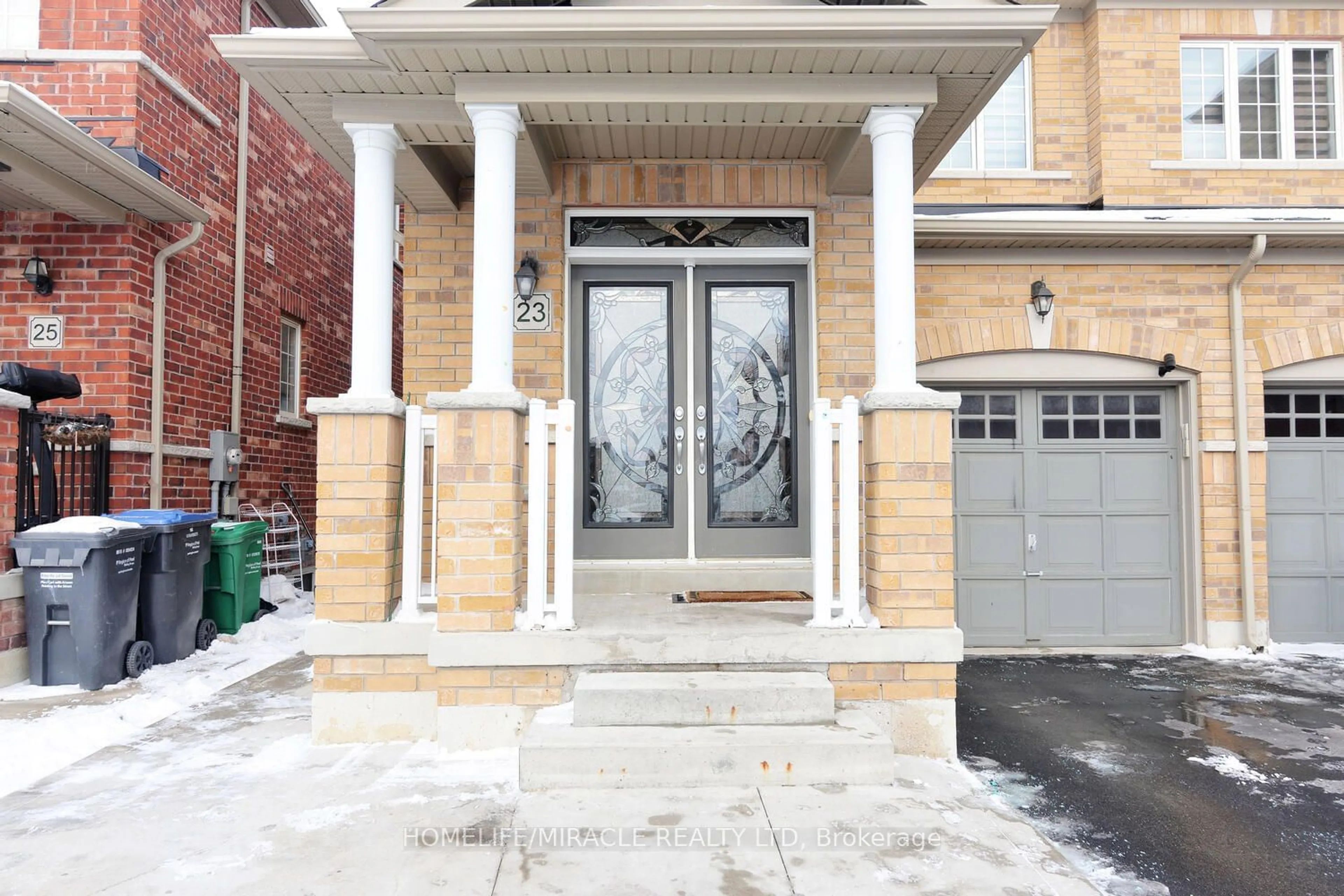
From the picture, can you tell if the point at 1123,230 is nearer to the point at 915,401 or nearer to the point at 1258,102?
the point at 1258,102

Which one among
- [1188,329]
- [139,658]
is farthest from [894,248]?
[139,658]

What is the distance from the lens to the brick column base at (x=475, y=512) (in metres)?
3.67

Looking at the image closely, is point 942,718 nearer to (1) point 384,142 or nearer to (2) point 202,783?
(2) point 202,783

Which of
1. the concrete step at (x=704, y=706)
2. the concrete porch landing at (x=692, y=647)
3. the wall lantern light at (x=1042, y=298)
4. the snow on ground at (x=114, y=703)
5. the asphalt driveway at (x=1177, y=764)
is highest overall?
the wall lantern light at (x=1042, y=298)

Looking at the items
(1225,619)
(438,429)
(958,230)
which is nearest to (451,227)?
(438,429)

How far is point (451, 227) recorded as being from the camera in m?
4.97

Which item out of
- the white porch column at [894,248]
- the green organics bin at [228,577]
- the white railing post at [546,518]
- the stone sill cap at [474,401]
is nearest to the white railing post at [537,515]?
the white railing post at [546,518]

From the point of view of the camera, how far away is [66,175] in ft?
17.5

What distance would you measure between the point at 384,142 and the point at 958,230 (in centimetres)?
402

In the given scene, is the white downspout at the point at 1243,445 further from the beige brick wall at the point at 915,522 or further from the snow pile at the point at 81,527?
the snow pile at the point at 81,527

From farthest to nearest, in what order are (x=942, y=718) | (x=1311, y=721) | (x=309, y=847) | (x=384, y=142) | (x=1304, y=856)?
(x=1311, y=721) < (x=384, y=142) < (x=942, y=718) < (x=1304, y=856) < (x=309, y=847)

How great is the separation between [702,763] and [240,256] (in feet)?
21.7

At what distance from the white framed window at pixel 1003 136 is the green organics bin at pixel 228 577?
645cm

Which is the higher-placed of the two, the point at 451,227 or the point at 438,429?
the point at 451,227
